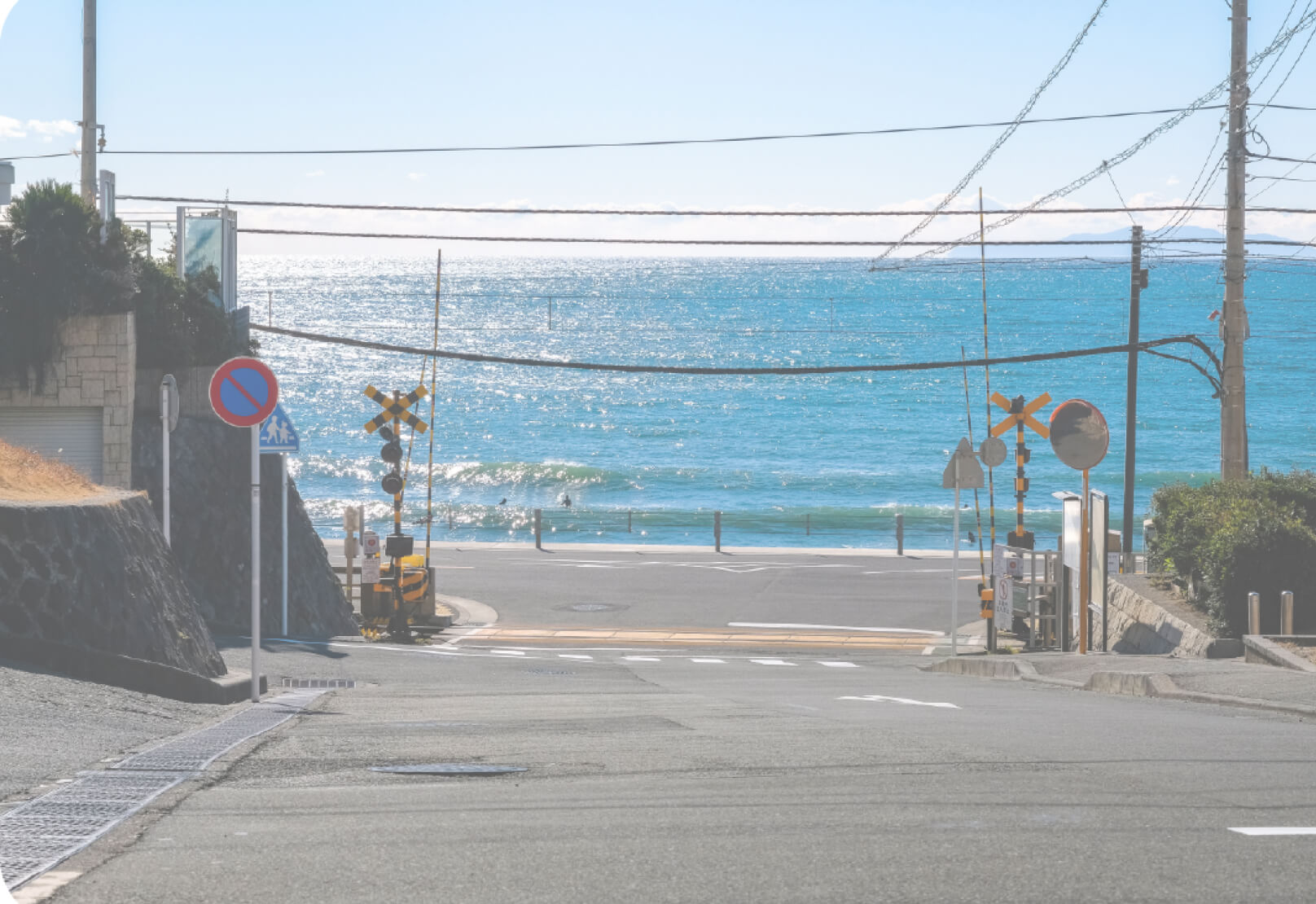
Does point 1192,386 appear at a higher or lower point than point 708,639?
higher

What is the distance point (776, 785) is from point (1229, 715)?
528 centimetres

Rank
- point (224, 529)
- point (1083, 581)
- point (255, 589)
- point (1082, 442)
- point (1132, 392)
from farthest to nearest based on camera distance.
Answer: point (1132, 392)
point (224, 529)
point (1083, 581)
point (1082, 442)
point (255, 589)

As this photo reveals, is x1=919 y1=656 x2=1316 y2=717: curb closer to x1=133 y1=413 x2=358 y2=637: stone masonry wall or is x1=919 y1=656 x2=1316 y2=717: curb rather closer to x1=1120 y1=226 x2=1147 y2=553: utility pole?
x1=133 y1=413 x2=358 y2=637: stone masonry wall

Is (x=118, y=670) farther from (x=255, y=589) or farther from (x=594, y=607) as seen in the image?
(x=594, y=607)

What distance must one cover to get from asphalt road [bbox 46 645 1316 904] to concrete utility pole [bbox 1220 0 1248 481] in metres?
9.59

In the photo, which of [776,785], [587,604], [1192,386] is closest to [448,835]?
[776,785]

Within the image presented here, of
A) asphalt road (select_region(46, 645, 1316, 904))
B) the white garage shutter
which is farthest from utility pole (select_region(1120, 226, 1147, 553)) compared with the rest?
the white garage shutter

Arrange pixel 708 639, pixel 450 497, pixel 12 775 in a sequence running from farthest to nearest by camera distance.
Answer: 1. pixel 450 497
2. pixel 708 639
3. pixel 12 775

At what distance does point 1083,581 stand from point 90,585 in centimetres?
1214

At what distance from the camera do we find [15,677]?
8.76 m

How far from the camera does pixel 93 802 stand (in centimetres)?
596

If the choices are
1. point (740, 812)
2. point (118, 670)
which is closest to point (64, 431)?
point (118, 670)

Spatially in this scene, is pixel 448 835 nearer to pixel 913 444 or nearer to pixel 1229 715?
pixel 1229 715

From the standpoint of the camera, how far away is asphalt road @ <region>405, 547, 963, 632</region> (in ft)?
77.7
